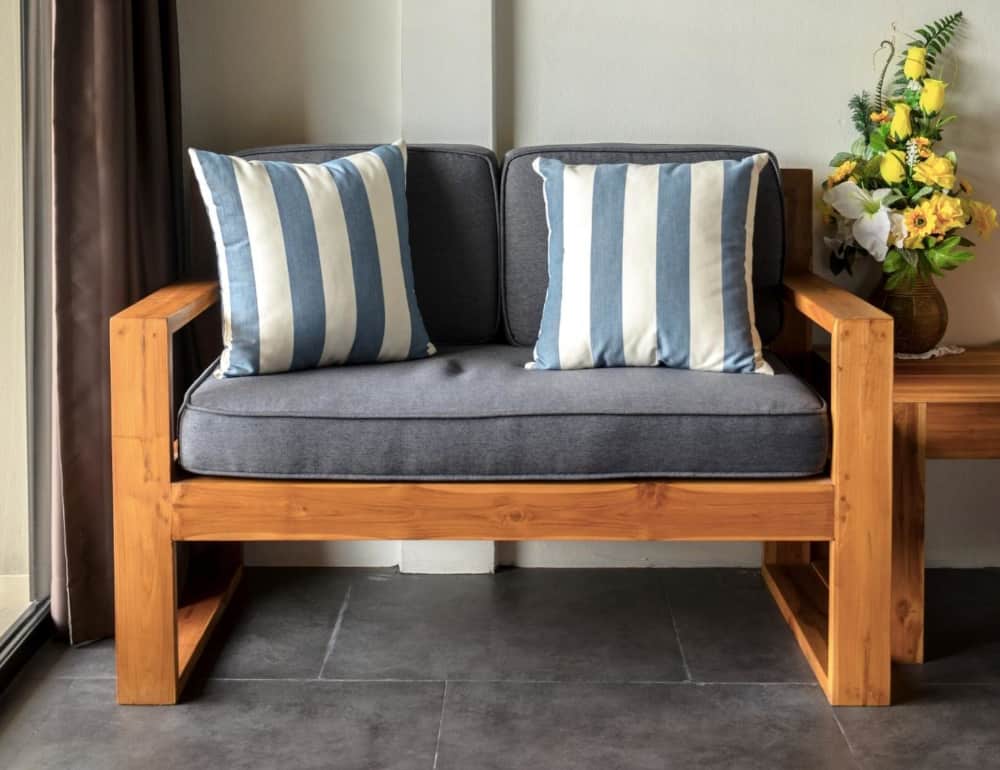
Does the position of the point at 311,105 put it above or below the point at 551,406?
above

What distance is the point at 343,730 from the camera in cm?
224

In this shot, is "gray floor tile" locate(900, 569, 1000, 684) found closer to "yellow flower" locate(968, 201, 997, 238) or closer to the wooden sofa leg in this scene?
"yellow flower" locate(968, 201, 997, 238)

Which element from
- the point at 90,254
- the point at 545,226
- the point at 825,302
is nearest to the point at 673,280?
the point at 825,302

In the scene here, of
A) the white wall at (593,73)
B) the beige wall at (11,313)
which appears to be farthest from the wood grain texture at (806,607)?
the beige wall at (11,313)

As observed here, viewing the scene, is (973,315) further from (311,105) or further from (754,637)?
(311,105)

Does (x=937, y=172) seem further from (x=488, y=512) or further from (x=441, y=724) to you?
(x=441, y=724)

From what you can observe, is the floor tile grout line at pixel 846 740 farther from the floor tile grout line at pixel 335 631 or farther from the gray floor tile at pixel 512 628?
the floor tile grout line at pixel 335 631

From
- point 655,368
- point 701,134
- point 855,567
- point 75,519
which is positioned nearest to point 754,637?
point 855,567

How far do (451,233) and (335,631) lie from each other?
2.74 feet

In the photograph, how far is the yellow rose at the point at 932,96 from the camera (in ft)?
9.12

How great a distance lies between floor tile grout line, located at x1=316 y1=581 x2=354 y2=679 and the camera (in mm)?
2512

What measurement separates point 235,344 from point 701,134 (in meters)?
1.16

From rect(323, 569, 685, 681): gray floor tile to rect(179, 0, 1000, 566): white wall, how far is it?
967 millimetres

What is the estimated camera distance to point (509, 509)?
7.47 ft
